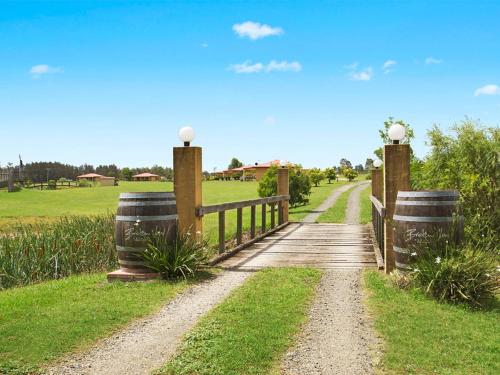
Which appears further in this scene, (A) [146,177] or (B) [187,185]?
(A) [146,177]

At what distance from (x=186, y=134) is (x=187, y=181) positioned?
2.29 feet

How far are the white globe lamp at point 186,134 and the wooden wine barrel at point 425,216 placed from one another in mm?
3228

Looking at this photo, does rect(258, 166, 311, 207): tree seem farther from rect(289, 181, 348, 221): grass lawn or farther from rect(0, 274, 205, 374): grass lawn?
rect(0, 274, 205, 374): grass lawn

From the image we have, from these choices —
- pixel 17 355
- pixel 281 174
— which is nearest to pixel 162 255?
pixel 17 355

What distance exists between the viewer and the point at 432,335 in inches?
169

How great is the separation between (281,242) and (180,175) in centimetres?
390

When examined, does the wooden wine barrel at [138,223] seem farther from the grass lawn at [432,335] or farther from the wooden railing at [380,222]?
the wooden railing at [380,222]

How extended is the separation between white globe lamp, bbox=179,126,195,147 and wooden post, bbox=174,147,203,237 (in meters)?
0.14

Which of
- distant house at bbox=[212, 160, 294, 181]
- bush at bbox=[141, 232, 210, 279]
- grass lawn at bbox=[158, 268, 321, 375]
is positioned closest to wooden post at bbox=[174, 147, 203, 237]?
bush at bbox=[141, 232, 210, 279]

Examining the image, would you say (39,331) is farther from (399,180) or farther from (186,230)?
(399,180)

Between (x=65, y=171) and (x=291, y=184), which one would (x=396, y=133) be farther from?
(x=65, y=171)

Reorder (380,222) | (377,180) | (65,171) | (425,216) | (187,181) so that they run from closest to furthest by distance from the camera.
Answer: (425,216) → (187,181) → (380,222) → (377,180) → (65,171)

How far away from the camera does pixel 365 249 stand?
942 cm

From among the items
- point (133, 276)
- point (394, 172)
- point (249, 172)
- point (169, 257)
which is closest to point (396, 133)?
point (394, 172)
